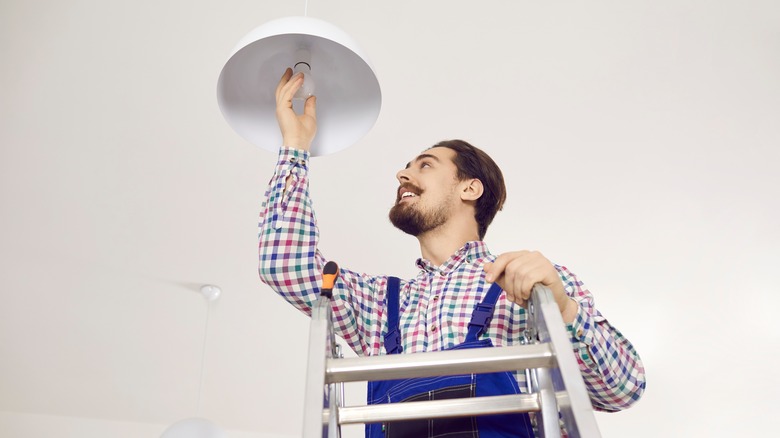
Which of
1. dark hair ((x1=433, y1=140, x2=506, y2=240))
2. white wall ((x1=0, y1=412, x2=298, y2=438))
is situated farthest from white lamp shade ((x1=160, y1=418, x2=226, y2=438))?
dark hair ((x1=433, y1=140, x2=506, y2=240))

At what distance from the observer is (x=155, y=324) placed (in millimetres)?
3709

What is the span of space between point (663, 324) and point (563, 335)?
288cm

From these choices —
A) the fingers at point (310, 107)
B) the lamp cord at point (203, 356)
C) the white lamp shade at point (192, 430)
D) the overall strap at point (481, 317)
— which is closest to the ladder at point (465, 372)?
the overall strap at point (481, 317)

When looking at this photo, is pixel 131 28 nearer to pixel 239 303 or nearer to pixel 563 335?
pixel 239 303

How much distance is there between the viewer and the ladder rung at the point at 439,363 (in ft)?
2.77

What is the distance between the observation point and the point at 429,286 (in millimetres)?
1272

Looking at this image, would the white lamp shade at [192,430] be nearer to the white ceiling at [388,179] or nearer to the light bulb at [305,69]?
the white ceiling at [388,179]

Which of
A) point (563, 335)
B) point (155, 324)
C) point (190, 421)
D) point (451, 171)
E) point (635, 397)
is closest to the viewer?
point (563, 335)

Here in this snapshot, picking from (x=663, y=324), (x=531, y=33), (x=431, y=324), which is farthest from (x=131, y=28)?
(x=663, y=324)

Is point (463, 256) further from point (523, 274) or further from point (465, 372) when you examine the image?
point (465, 372)

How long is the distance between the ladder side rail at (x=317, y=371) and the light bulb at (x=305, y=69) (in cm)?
48

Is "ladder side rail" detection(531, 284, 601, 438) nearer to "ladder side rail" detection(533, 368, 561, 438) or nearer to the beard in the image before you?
"ladder side rail" detection(533, 368, 561, 438)

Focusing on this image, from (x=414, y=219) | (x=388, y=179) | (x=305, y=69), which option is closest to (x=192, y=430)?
(x=388, y=179)

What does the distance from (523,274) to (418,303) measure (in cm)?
31
